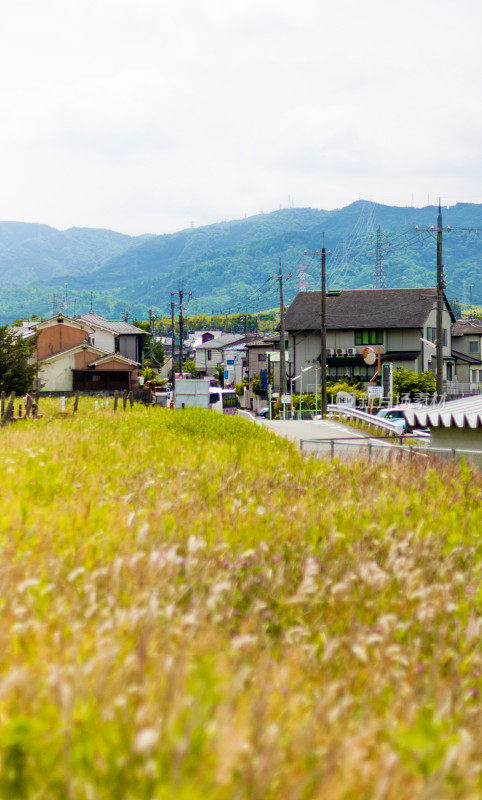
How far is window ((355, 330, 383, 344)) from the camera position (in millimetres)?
72750

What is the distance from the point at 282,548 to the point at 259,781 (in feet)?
12.3

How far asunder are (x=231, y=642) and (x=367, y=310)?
238ft

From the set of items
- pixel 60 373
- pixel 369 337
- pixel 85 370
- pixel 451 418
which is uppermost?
pixel 369 337

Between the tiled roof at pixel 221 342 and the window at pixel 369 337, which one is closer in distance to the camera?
the window at pixel 369 337

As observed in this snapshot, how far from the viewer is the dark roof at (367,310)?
7221cm

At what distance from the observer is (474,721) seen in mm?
3652

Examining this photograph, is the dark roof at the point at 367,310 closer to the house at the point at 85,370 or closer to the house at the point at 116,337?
the house at the point at 85,370

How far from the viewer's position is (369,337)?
73.1 meters

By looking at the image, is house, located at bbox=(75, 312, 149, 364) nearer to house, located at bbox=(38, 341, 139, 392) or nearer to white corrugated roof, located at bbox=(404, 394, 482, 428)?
house, located at bbox=(38, 341, 139, 392)

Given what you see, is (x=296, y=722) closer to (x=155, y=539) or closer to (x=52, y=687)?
(x=52, y=687)

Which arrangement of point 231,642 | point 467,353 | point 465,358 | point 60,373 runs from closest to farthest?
point 231,642, point 60,373, point 465,358, point 467,353

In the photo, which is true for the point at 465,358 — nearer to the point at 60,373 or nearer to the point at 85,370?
the point at 85,370

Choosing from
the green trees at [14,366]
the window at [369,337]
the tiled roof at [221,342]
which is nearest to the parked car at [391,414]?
the green trees at [14,366]

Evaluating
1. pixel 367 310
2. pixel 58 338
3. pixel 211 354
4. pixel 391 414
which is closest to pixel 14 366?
pixel 391 414
